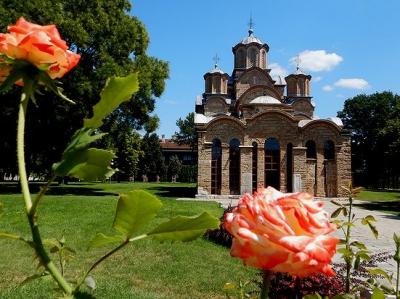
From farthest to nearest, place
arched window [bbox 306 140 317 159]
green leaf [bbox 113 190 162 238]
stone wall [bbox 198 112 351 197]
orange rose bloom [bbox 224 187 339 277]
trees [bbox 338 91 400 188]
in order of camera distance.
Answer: trees [bbox 338 91 400 188]
arched window [bbox 306 140 317 159]
stone wall [bbox 198 112 351 197]
green leaf [bbox 113 190 162 238]
orange rose bloom [bbox 224 187 339 277]

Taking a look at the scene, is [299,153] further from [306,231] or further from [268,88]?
[306,231]

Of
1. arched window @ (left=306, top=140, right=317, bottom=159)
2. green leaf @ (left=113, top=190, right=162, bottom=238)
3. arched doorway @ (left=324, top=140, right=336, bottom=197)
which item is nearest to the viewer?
green leaf @ (left=113, top=190, right=162, bottom=238)

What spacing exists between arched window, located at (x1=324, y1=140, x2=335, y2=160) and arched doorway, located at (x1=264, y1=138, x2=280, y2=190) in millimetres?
3493

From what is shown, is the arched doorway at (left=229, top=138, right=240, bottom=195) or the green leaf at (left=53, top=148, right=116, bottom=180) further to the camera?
the arched doorway at (left=229, top=138, right=240, bottom=195)

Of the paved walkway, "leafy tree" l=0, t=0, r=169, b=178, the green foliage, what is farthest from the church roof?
the green foliage

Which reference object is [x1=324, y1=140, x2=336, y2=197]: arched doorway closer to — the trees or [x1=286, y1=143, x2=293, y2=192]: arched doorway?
[x1=286, y1=143, x2=293, y2=192]: arched doorway

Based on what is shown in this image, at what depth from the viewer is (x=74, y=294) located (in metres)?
0.73

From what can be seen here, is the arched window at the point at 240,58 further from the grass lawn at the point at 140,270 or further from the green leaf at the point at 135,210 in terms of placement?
the green leaf at the point at 135,210

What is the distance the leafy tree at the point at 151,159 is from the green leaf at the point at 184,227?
208 feet

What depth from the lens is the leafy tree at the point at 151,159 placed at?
64875 mm

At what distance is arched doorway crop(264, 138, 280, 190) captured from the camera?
27.9 meters

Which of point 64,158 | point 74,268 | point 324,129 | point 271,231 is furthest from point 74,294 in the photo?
point 324,129

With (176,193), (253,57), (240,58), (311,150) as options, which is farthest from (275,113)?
(240,58)

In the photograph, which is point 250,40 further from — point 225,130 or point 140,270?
point 140,270
